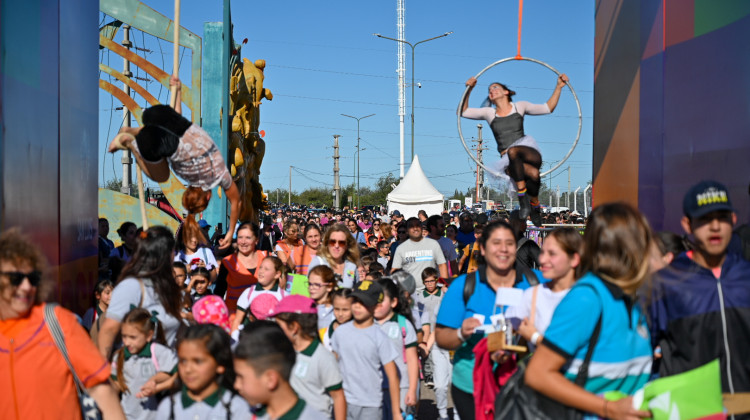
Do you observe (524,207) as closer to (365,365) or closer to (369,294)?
(369,294)

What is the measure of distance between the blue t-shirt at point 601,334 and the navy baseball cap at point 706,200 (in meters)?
0.84

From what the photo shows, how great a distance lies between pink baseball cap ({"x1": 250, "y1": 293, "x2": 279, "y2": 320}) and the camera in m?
5.45

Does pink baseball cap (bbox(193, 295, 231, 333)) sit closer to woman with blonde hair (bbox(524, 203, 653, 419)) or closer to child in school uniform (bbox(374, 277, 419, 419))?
child in school uniform (bbox(374, 277, 419, 419))

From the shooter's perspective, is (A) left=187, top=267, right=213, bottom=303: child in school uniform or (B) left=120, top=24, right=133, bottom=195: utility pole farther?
(B) left=120, top=24, right=133, bottom=195: utility pole

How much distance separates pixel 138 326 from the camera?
4383 mm

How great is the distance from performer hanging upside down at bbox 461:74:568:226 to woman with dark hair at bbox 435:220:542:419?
7.99ft

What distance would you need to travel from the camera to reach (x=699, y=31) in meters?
5.72

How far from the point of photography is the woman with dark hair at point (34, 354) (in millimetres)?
3275

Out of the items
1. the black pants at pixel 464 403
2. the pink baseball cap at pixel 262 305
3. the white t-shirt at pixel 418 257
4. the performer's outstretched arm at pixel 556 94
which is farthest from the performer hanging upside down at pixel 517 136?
the black pants at pixel 464 403

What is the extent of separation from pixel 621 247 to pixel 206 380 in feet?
6.60

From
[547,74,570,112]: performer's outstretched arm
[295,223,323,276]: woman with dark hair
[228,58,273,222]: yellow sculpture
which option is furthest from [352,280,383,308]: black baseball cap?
[228,58,273,222]: yellow sculpture

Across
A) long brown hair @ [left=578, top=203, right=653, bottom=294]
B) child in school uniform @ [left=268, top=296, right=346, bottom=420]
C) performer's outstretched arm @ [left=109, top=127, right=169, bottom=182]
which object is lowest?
child in school uniform @ [left=268, top=296, right=346, bottom=420]

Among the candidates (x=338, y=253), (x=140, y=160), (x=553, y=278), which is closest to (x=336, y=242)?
(x=338, y=253)

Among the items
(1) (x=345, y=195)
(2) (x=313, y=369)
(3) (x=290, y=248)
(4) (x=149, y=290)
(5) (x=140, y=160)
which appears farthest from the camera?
(1) (x=345, y=195)
